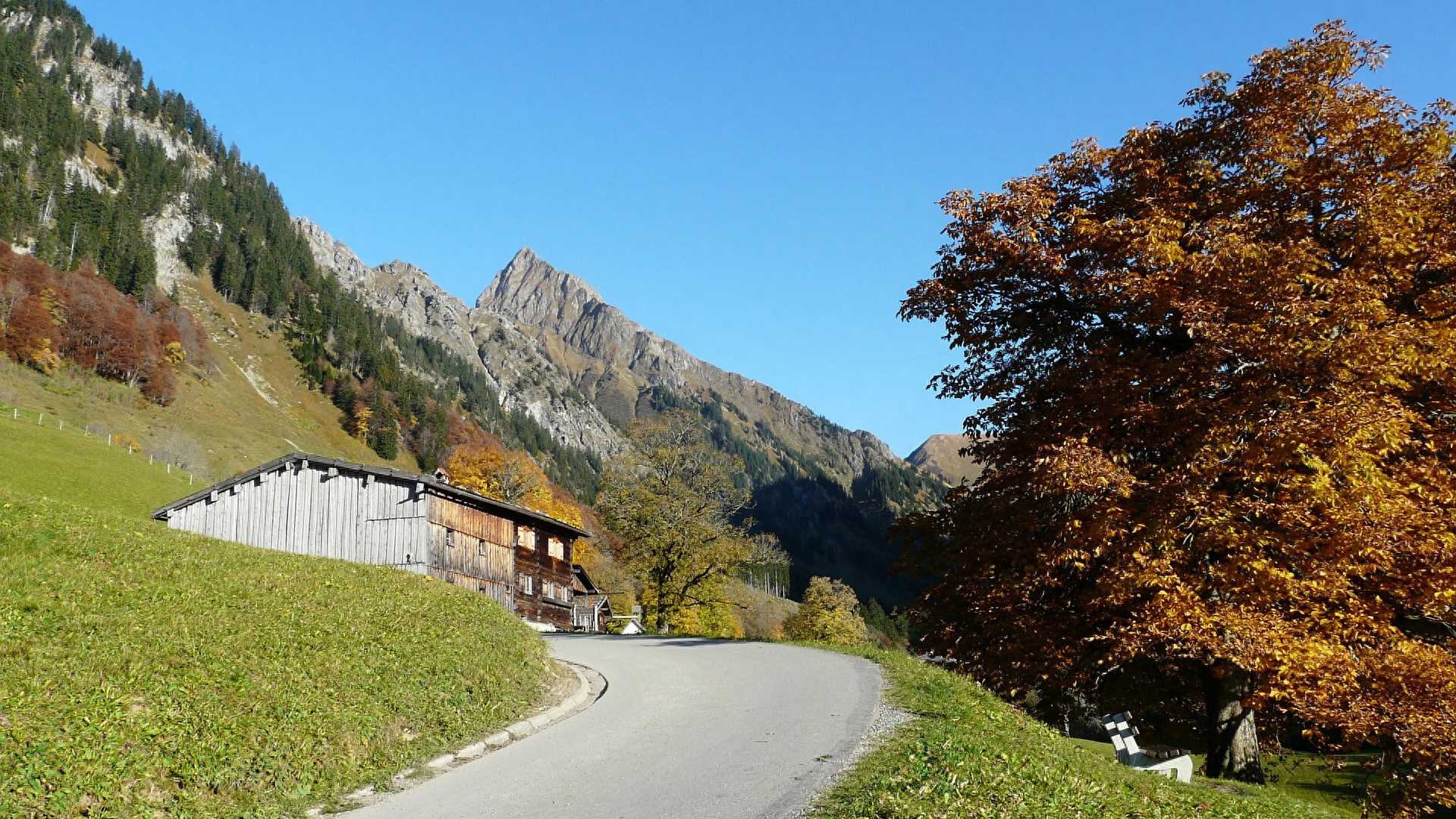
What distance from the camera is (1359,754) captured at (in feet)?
113

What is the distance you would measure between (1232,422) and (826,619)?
79.2m

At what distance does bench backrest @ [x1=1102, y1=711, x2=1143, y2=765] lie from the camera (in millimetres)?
22453

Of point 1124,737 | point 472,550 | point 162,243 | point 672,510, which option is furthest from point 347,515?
point 162,243

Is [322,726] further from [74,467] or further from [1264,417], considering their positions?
[74,467]

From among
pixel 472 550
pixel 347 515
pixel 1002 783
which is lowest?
pixel 1002 783

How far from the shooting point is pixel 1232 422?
527 inches

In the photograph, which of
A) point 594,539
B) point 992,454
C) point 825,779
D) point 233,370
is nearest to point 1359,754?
point 992,454

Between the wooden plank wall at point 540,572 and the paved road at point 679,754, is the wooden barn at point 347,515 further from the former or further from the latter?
the paved road at point 679,754

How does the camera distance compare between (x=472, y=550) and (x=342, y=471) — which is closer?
(x=342, y=471)

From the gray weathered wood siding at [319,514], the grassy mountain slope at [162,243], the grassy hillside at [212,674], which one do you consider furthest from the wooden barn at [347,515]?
the grassy mountain slope at [162,243]

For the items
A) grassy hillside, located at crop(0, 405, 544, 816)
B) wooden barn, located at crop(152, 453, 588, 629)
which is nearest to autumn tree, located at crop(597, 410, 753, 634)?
wooden barn, located at crop(152, 453, 588, 629)

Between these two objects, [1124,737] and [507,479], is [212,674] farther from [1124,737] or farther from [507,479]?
[507,479]

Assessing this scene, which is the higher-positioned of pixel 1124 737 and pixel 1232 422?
pixel 1232 422

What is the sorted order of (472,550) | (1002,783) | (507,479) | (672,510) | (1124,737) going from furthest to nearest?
1. (507,479)
2. (672,510)
3. (472,550)
4. (1124,737)
5. (1002,783)
